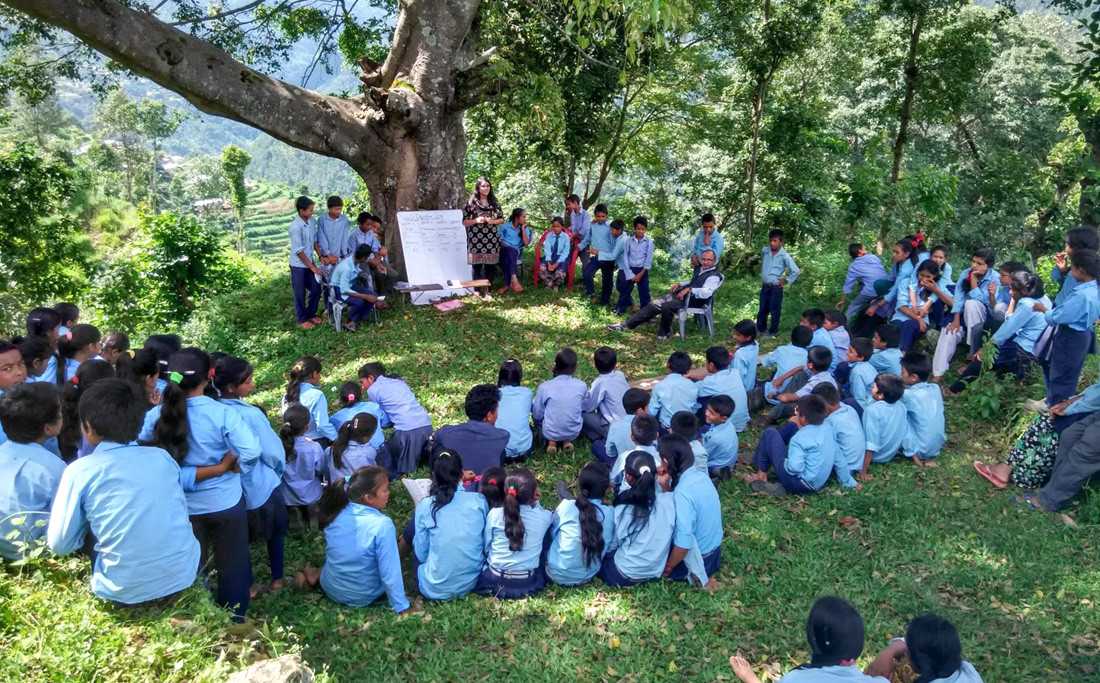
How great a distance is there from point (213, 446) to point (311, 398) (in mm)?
1581

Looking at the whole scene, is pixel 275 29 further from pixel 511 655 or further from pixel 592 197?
pixel 511 655

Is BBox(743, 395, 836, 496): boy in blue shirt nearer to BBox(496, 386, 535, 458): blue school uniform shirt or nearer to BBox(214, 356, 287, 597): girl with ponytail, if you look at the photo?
BBox(496, 386, 535, 458): blue school uniform shirt

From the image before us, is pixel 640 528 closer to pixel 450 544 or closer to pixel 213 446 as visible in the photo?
pixel 450 544

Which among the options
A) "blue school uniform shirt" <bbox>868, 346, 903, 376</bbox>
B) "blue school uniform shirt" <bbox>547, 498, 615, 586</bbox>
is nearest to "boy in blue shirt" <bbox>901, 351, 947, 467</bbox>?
"blue school uniform shirt" <bbox>868, 346, 903, 376</bbox>

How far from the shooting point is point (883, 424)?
6801 millimetres

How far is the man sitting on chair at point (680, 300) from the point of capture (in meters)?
10.1

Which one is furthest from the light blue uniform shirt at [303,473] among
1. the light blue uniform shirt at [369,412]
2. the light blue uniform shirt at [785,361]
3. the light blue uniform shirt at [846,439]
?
the light blue uniform shirt at [785,361]

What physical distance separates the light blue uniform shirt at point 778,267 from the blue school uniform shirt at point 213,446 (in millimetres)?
7480

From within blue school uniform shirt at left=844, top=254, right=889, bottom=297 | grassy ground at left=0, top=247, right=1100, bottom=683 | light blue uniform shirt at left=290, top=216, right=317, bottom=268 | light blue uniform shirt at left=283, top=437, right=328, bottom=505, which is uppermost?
light blue uniform shirt at left=290, top=216, right=317, bottom=268

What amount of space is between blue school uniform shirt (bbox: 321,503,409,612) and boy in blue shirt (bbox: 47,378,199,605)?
1147mm

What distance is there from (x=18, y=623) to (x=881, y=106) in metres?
20.6

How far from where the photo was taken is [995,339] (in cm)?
785

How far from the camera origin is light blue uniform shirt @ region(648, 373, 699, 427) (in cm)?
682

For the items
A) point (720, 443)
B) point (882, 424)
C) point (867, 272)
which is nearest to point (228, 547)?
point (720, 443)
